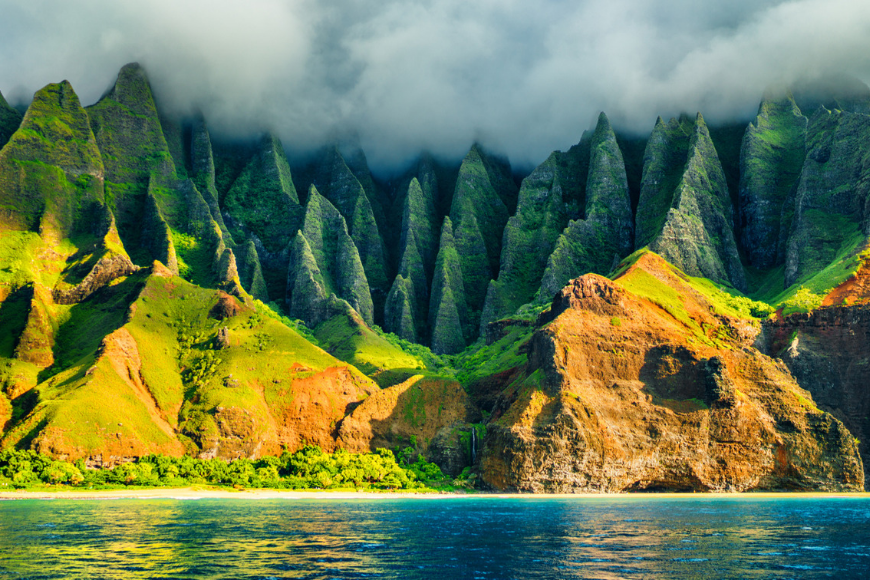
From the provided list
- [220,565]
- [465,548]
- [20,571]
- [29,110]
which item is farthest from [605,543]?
[29,110]

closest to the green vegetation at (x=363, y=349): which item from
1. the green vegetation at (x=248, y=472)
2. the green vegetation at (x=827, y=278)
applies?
the green vegetation at (x=248, y=472)

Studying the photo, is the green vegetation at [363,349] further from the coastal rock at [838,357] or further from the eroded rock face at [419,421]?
the coastal rock at [838,357]

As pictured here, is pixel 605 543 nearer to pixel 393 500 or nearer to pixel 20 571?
pixel 20 571

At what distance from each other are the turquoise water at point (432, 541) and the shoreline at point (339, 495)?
516 inches

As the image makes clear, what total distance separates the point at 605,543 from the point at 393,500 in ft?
201

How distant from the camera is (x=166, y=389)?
139 meters

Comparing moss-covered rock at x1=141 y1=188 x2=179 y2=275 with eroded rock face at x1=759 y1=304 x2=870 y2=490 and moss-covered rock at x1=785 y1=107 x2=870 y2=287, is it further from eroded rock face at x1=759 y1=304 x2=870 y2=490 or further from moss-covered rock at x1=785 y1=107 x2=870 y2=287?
moss-covered rock at x1=785 y1=107 x2=870 y2=287

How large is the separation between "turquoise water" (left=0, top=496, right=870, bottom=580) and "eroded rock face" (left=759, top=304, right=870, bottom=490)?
5083 cm

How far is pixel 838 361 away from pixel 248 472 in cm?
11965

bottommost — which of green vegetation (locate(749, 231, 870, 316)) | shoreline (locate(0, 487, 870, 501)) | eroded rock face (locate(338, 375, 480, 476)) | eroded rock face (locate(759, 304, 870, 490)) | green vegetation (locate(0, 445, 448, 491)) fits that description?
shoreline (locate(0, 487, 870, 501))

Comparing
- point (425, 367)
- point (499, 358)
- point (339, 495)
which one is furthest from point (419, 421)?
point (425, 367)

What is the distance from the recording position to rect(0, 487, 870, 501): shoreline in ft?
349

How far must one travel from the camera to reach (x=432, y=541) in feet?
193

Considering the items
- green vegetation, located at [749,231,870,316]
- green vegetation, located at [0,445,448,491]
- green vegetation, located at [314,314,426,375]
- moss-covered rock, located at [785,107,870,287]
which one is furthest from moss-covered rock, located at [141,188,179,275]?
moss-covered rock, located at [785,107,870,287]
